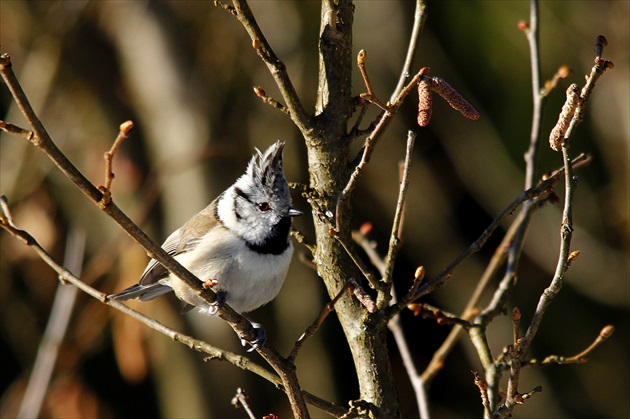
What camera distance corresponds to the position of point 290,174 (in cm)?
546

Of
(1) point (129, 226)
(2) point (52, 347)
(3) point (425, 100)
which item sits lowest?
(2) point (52, 347)

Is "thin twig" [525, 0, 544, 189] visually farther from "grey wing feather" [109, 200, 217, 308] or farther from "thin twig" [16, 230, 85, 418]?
"thin twig" [16, 230, 85, 418]

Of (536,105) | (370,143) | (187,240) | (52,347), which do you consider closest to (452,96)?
(370,143)

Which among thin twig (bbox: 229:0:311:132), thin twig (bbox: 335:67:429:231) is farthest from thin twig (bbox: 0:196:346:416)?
thin twig (bbox: 229:0:311:132)

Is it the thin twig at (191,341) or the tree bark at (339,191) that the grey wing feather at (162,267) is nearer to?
the thin twig at (191,341)

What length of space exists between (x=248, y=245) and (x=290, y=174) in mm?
2630


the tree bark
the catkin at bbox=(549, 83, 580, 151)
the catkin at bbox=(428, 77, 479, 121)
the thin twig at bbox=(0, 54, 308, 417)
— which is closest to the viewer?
the thin twig at bbox=(0, 54, 308, 417)

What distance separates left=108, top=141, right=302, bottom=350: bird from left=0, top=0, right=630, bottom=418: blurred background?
2130 mm

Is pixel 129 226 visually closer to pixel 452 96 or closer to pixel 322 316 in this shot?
pixel 322 316

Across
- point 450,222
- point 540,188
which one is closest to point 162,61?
point 450,222

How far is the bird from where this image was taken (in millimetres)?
2789

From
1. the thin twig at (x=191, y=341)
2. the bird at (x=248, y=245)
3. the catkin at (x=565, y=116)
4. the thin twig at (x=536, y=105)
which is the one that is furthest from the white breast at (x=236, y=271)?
the catkin at (x=565, y=116)

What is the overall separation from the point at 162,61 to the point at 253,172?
2994 mm

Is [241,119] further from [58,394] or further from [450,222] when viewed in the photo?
[58,394]
